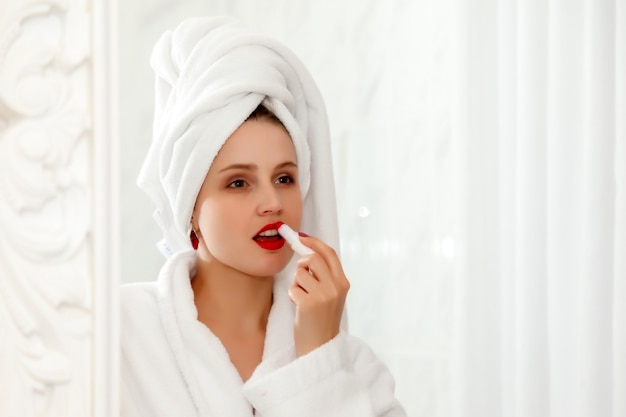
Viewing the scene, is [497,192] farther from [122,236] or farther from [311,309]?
[122,236]

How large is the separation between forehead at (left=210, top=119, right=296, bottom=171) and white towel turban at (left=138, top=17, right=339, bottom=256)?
0.04 feet

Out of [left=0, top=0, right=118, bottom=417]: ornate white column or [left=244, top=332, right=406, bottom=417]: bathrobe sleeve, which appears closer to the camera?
[left=0, top=0, right=118, bottom=417]: ornate white column

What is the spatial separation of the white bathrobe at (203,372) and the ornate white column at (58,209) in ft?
1.11

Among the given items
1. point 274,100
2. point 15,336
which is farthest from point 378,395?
point 15,336

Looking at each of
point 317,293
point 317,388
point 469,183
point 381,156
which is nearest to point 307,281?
point 317,293

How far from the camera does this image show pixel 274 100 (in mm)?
939

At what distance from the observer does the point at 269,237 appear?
906 mm

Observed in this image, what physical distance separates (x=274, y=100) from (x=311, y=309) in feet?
0.82

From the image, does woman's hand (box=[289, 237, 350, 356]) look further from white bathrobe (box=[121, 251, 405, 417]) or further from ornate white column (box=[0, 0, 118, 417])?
ornate white column (box=[0, 0, 118, 417])

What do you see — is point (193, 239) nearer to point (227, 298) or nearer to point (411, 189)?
point (227, 298)

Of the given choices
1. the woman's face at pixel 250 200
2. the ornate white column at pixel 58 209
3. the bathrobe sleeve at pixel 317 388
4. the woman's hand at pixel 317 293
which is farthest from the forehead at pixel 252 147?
the ornate white column at pixel 58 209

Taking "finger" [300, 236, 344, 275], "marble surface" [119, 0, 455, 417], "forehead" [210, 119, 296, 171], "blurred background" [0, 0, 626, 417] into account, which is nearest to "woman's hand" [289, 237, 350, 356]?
"finger" [300, 236, 344, 275]

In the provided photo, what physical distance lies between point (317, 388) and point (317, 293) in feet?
0.35

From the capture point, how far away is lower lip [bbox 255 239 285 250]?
0.90m
